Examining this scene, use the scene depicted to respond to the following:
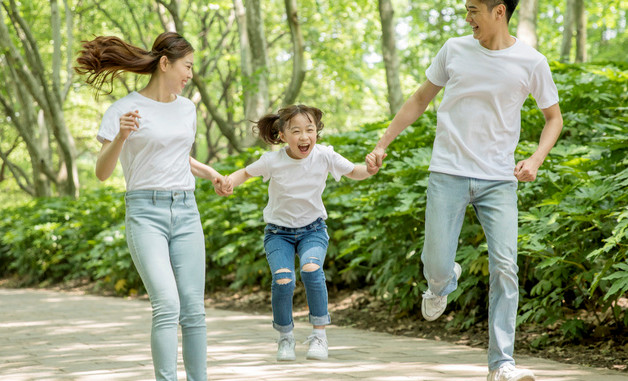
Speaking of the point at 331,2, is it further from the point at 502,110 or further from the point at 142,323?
the point at 502,110

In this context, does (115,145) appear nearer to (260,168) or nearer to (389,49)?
(260,168)

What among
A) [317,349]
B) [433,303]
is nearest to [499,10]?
[433,303]

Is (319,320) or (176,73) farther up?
(176,73)

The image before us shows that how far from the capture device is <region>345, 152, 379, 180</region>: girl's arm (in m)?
4.76

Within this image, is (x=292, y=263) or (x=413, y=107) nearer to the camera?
(x=413, y=107)

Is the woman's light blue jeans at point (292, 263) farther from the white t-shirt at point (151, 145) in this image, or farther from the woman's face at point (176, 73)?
the woman's face at point (176, 73)

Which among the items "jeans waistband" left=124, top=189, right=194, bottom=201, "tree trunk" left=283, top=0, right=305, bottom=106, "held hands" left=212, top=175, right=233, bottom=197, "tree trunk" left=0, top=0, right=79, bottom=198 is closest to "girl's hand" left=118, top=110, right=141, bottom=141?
"jeans waistband" left=124, top=189, right=194, bottom=201

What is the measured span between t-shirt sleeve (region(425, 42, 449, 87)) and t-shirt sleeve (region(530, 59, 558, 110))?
48 cm

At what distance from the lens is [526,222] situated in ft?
19.7

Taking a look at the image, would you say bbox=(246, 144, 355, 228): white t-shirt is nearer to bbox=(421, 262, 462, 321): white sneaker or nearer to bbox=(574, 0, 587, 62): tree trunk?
bbox=(421, 262, 462, 321): white sneaker

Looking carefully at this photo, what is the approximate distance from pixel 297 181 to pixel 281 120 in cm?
46


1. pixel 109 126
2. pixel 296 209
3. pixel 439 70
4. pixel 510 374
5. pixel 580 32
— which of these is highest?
pixel 580 32

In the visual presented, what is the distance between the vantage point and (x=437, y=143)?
4.23 meters

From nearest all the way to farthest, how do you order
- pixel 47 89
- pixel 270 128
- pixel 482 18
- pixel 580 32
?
pixel 482 18 < pixel 270 128 < pixel 580 32 < pixel 47 89
